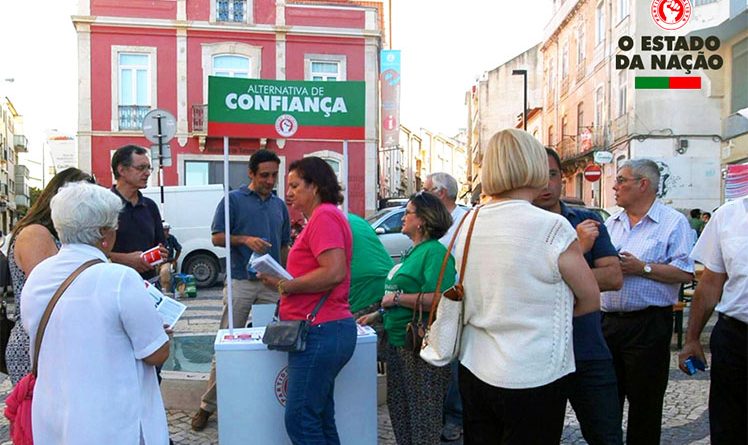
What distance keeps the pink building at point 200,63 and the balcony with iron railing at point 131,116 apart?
0.11ft

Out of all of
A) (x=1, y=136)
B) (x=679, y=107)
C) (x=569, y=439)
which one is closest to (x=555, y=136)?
(x=679, y=107)

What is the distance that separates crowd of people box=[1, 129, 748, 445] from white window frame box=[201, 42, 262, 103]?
1878 centimetres

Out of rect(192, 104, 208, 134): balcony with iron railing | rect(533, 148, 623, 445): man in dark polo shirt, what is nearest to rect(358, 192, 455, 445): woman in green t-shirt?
rect(533, 148, 623, 445): man in dark polo shirt

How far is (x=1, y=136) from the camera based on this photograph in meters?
61.0

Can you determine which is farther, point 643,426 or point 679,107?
point 679,107

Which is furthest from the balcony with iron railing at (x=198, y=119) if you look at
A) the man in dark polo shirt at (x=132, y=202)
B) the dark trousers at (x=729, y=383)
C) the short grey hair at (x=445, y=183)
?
the dark trousers at (x=729, y=383)

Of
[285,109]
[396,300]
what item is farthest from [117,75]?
[396,300]

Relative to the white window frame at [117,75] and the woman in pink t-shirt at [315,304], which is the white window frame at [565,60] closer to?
the white window frame at [117,75]

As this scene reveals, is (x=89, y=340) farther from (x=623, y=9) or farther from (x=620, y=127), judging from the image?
(x=623, y=9)

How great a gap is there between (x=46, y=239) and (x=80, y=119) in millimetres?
20725

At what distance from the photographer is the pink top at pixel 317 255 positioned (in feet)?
10.2

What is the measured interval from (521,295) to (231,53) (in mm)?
21844

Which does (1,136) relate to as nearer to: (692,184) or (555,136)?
(555,136)

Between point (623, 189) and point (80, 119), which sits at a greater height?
point (80, 119)
